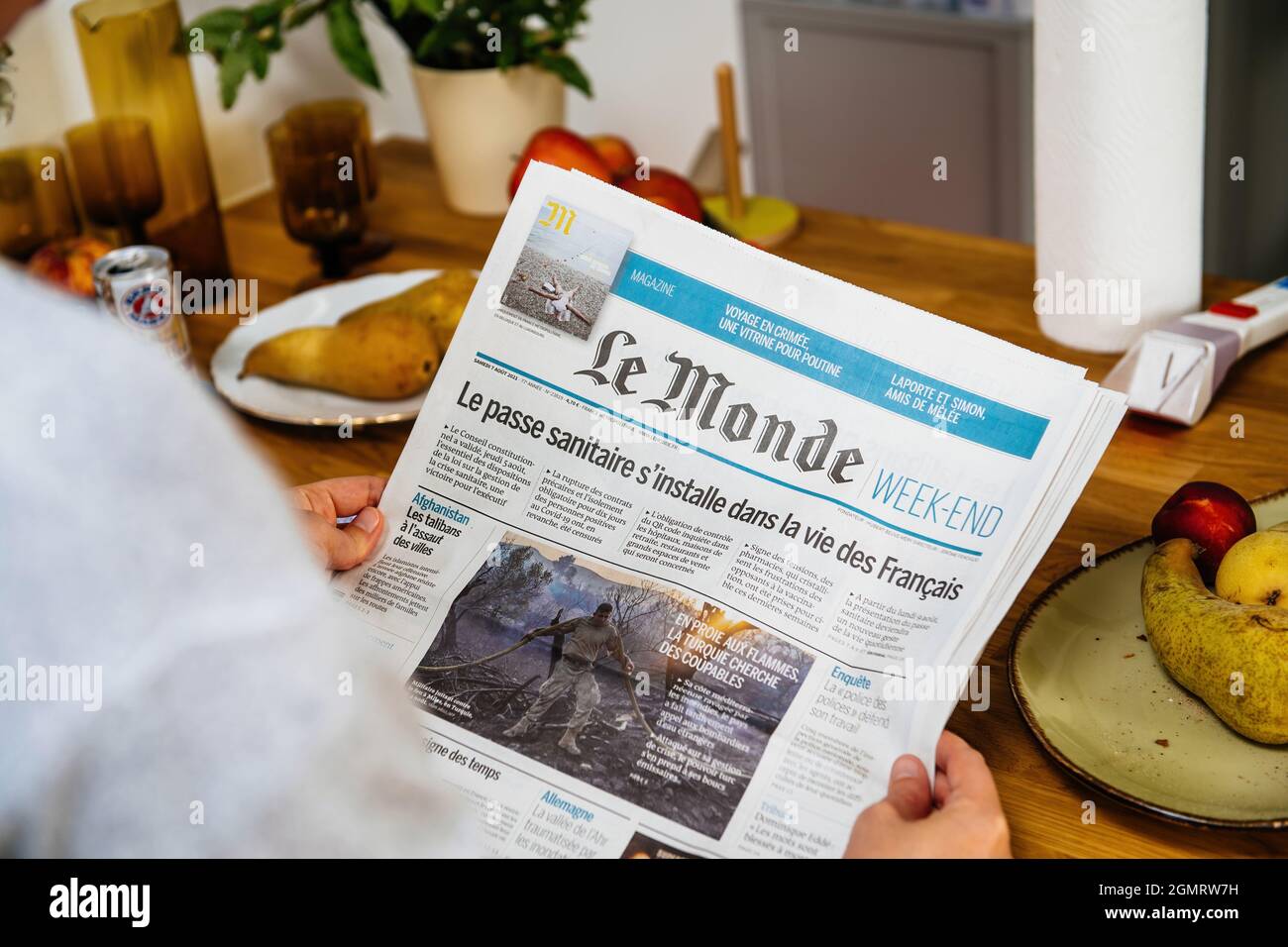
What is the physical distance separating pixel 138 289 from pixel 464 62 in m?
0.47

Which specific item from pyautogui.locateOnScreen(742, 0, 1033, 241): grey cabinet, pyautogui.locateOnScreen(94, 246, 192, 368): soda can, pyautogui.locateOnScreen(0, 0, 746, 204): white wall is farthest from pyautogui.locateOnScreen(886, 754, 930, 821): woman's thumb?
pyautogui.locateOnScreen(742, 0, 1033, 241): grey cabinet

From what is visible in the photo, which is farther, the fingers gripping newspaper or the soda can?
the soda can

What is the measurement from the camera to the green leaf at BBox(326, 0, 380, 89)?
1.17 metres

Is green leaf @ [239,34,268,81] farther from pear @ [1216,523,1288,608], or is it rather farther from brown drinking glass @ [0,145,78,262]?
pear @ [1216,523,1288,608]

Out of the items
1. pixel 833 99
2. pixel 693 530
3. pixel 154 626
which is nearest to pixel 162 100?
pixel 693 530

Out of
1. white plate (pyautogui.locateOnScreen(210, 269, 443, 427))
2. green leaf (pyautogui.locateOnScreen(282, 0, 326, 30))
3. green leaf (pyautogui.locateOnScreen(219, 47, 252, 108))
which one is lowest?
white plate (pyautogui.locateOnScreen(210, 269, 443, 427))

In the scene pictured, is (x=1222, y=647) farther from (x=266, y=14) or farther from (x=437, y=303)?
(x=266, y=14)

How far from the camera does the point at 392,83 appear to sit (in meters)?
1.74

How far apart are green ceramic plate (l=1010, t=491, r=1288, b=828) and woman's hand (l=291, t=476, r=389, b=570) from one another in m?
0.35

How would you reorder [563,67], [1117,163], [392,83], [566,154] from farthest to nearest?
[392,83] < [563,67] < [566,154] < [1117,163]

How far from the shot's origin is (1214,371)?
839 millimetres
